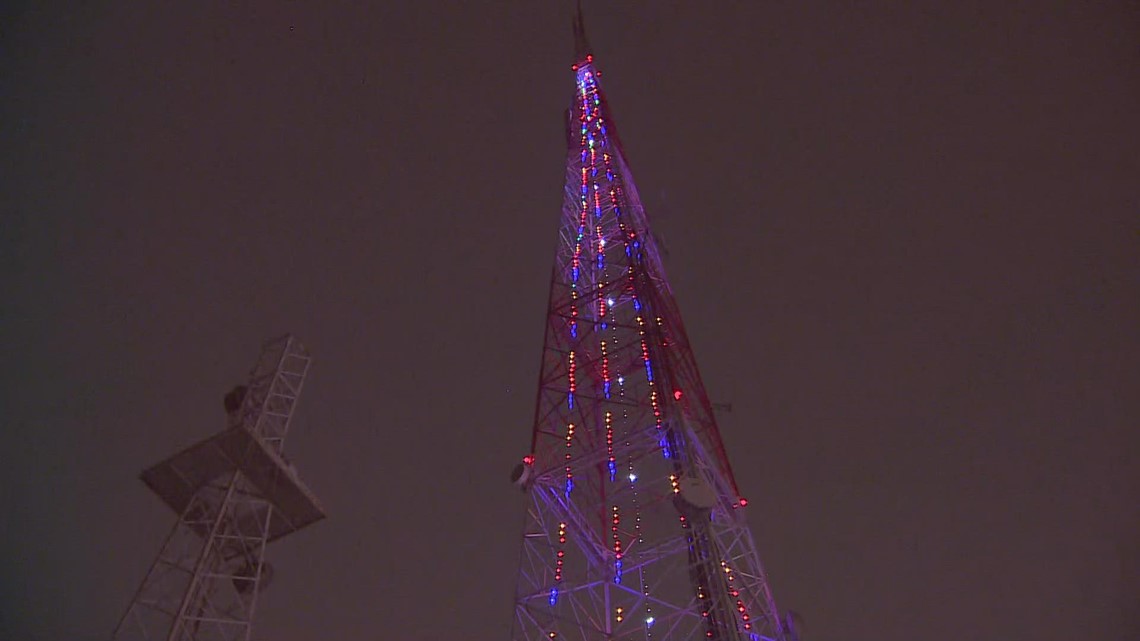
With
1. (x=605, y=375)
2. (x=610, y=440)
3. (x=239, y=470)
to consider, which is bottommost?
(x=239, y=470)

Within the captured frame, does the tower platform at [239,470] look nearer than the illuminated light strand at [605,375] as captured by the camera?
Yes

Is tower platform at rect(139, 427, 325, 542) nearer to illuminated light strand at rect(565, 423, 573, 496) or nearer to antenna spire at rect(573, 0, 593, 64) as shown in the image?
illuminated light strand at rect(565, 423, 573, 496)

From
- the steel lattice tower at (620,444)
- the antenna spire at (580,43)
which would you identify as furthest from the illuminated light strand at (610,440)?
the antenna spire at (580,43)

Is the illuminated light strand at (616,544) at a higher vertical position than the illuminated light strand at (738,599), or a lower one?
higher

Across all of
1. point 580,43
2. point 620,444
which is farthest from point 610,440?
point 580,43

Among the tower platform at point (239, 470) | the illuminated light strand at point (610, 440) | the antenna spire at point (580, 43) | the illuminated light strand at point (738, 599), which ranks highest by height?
the antenna spire at point (580, 43)

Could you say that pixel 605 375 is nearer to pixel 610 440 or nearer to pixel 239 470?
pixel 610 440

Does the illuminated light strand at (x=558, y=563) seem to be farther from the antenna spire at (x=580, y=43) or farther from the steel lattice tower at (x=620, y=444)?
the antenna spire at (x=580, y=43)

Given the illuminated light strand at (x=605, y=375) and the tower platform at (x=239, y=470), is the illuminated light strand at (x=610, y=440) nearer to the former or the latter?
the illuminated light strand at (x=605, y=375)

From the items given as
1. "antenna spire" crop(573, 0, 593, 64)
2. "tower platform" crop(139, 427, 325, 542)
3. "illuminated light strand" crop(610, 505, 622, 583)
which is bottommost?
"illuminated light strand" crop(610, 505, 622, 583)

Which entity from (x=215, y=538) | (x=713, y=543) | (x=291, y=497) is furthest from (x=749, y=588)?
(x=215, y=538)

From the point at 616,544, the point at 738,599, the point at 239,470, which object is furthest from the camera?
the point at 616,544

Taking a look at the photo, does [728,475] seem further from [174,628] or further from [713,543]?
[174,628]

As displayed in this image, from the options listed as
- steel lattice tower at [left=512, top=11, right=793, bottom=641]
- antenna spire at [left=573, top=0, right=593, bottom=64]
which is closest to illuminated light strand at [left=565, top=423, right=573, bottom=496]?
steel lattice tower at [left=512, top=11, right=793, bottom=641]
